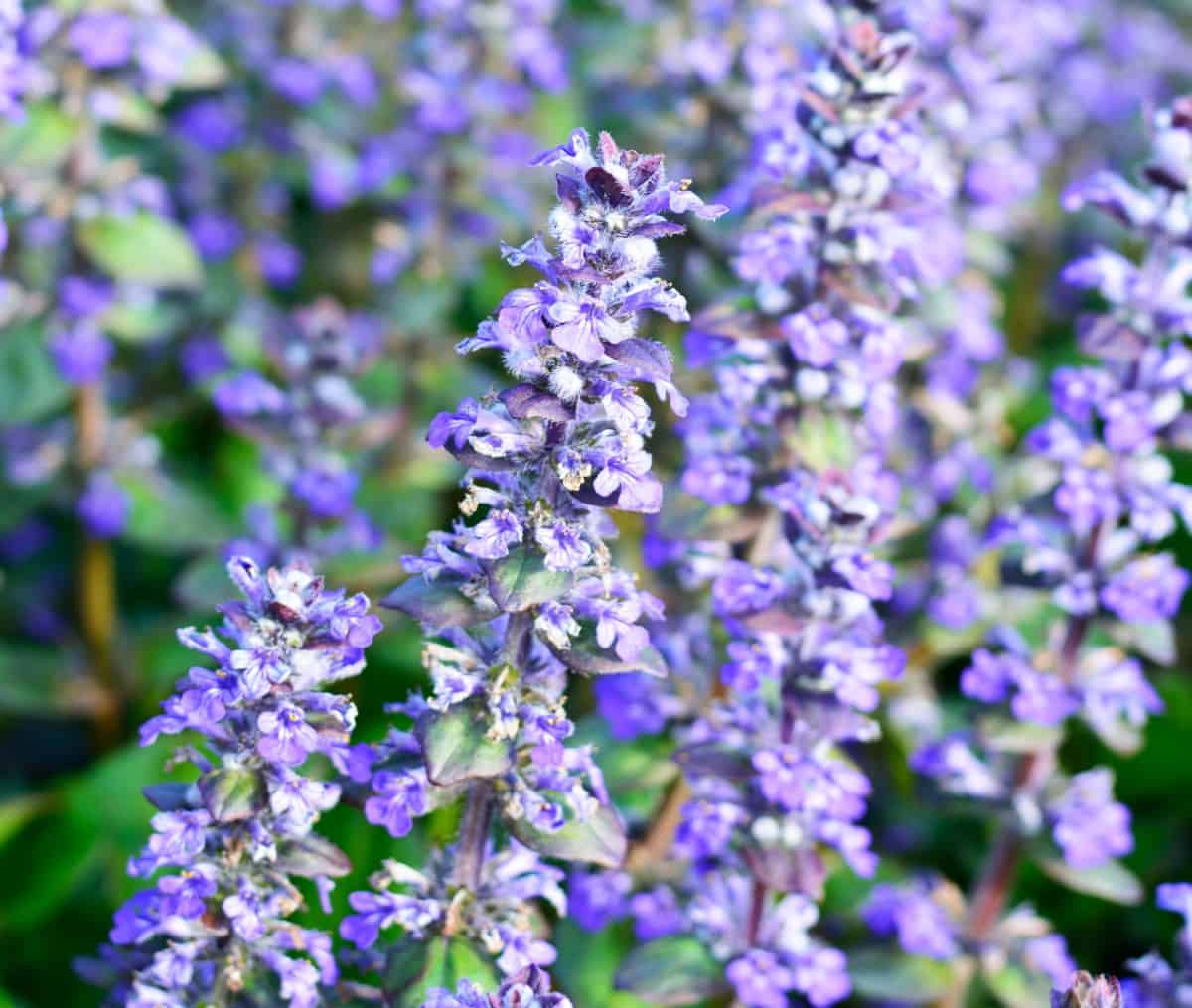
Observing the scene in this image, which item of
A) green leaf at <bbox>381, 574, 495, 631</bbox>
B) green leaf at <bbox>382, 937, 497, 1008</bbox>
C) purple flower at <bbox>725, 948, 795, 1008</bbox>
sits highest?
green leaf at <bbox>381, 574, 495, 631</bbox>

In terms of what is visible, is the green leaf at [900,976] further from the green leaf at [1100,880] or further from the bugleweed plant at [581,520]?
the green leaf at [1100,880]

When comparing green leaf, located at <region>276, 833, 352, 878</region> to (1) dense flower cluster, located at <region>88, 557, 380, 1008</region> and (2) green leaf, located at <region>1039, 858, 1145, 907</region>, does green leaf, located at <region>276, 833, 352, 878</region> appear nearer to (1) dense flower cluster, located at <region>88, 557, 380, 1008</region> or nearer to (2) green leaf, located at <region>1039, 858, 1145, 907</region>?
(1) dense flower cluster, located at <region>88, 557, 380, 1008</region>

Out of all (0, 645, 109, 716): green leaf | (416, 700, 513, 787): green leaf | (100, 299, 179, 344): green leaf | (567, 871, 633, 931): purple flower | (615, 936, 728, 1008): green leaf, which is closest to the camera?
(416, 700, 513, 787): green leaf

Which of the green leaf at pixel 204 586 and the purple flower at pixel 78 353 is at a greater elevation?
the purple flower at pixel 78 353

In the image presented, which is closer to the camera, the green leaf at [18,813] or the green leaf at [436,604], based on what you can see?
the green leaf at [436,604]

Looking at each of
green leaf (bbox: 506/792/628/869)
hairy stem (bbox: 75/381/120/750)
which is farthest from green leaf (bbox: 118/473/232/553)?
green leaf (bbox: 506/792/628/869)

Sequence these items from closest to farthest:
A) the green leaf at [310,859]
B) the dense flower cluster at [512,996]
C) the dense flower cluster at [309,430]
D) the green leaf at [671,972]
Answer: the dense flower cluster at [512,996], the green leaf at [310,859], the green leaf at [671,972], the dense flower cluster at [309,430]

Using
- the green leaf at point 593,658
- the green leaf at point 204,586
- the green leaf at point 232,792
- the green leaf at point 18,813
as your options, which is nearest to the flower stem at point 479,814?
the green leaf at point 593,658
